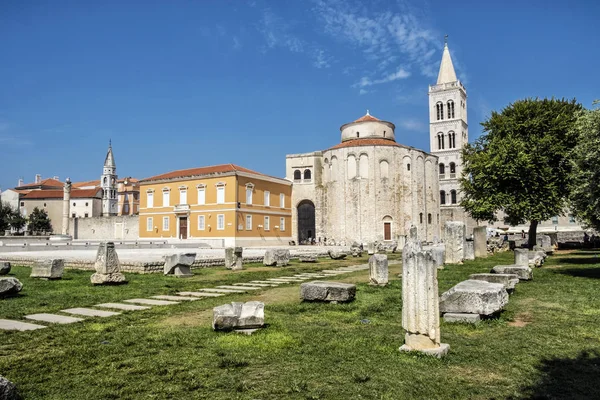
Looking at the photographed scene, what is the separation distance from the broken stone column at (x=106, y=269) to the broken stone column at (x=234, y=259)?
17.6ft

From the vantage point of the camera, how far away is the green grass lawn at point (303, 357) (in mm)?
3719

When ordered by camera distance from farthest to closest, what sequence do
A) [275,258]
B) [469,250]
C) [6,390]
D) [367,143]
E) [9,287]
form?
[367,143] < [469,250] < [275,258] < [9,287] < [6,390]

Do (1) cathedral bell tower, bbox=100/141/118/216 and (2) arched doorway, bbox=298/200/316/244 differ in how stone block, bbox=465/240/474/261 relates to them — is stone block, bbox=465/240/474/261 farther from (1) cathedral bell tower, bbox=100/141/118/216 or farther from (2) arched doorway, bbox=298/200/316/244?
(1) cathedral bell tower, bbox=100/141/118/216

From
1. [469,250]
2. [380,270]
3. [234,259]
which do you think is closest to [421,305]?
[380,270]

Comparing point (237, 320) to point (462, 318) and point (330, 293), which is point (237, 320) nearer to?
point (330, 293)

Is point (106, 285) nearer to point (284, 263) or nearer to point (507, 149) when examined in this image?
point (284, 263)

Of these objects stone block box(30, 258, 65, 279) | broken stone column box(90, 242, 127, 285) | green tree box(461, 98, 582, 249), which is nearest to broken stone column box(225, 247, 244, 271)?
broken stone column box(90, 242, 127, 285)

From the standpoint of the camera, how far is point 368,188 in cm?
4659

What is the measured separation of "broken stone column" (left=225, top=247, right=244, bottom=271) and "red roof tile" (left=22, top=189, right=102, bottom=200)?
75000mm

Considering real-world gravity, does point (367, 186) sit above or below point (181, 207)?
above

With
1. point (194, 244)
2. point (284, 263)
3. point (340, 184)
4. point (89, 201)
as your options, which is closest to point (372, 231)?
point (340, 184)

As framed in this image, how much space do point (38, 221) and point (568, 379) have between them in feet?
271

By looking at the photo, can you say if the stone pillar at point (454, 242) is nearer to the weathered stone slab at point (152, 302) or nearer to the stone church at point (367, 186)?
the weathered stone slab at point (152, 302)

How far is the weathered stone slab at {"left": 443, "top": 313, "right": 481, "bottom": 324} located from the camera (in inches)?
249
